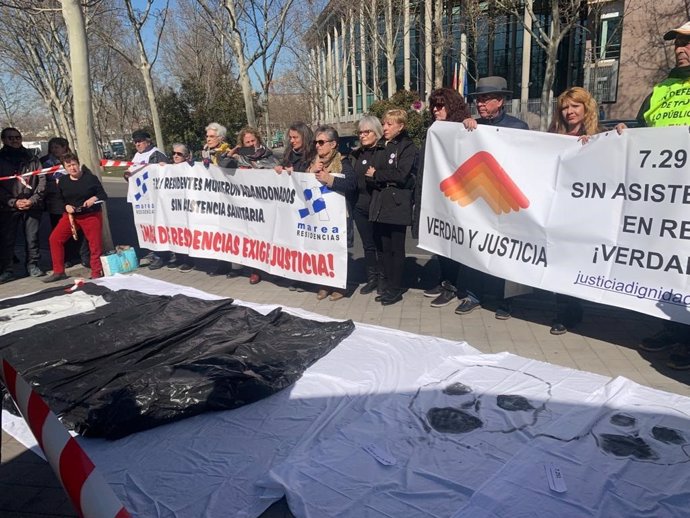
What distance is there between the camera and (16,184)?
24.4 ft

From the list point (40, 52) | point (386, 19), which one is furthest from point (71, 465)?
point (40, 52)

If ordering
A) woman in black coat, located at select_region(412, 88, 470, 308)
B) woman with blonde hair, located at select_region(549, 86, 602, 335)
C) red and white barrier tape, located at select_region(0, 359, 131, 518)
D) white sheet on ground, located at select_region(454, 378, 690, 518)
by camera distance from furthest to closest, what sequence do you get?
woman in black coat, located at select_region(412, 88, 470, 308) → woman with blonde hair, located at select_region(549, 86, 602, 335) → white sheet on ground, located at select_region(454, 378, 690, 518) → red and white barrier tape, located at select_region(0, 359, 131, 518)

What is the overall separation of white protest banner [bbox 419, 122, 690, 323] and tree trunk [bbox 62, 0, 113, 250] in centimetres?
508

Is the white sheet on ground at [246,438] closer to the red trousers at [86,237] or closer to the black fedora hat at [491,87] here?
the black fedora hat at [491,87]

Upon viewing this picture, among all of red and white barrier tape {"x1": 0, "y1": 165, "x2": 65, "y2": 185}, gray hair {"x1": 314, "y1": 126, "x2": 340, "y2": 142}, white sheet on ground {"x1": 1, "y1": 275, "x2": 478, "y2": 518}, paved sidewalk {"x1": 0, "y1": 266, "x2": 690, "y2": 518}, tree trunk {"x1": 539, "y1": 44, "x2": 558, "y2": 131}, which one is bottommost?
paved sidewalk {"x1": 0, "y1": 266, "x2": 690, "y2": 518}

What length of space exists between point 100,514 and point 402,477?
5.44 ft

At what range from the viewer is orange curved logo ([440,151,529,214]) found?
474 centimetres

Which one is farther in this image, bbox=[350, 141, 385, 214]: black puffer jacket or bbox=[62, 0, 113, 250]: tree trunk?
bbox=[62, 0, 113, 250]: tree trunk

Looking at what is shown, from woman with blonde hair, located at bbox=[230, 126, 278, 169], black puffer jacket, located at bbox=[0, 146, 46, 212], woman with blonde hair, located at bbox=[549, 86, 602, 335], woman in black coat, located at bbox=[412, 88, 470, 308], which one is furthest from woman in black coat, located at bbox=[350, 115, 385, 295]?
black puffer jacket, located at bbox=[0, 146, 46, 212]

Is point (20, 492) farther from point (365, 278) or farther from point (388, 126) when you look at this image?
point (365, 278)

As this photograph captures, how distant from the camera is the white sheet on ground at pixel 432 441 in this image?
2717 millimetres

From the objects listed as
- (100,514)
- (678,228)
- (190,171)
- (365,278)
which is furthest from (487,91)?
(100,514)

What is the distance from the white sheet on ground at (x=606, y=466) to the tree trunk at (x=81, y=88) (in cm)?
663

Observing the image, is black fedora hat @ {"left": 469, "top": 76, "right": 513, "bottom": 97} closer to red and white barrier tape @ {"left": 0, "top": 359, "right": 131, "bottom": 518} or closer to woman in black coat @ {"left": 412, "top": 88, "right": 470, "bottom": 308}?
woman in black coat @ {"left": 412, "top": 88, "right": 470, "bottom": 308}
